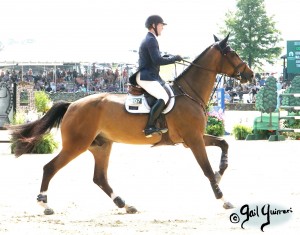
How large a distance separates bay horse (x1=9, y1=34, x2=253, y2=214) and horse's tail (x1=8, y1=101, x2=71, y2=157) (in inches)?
0.6

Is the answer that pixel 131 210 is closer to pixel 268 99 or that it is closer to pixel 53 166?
pixel 53 166

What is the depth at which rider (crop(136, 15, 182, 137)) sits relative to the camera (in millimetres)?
10469

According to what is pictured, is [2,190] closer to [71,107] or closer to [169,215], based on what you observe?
[71,107]

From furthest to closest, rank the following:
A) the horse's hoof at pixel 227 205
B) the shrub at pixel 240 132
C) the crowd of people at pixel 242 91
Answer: the crowd of people at pixel 242 91, the shrub at pixel 240 132, the horse's hoof at pixel 227 205

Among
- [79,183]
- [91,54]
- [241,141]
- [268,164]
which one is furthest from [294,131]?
[91,54]

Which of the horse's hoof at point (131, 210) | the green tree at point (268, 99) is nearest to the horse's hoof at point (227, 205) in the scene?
the horse's hoof at point (131, 210)

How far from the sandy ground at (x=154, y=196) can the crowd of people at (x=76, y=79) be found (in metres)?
27.1

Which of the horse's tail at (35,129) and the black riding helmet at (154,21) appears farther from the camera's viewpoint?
the horse's tail at (35,129)

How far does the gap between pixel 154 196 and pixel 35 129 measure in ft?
6.54

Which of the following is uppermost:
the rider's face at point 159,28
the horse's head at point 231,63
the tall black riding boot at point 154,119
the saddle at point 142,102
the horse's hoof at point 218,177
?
the rider's face at point 159,28

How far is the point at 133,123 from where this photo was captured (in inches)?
419

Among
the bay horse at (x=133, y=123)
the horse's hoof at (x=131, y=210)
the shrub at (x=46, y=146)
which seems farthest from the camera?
the shrub at (x=46, y=146)

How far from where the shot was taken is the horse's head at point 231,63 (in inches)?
438

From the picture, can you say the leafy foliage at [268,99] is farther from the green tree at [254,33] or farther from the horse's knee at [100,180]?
the green tree at [254,33]
